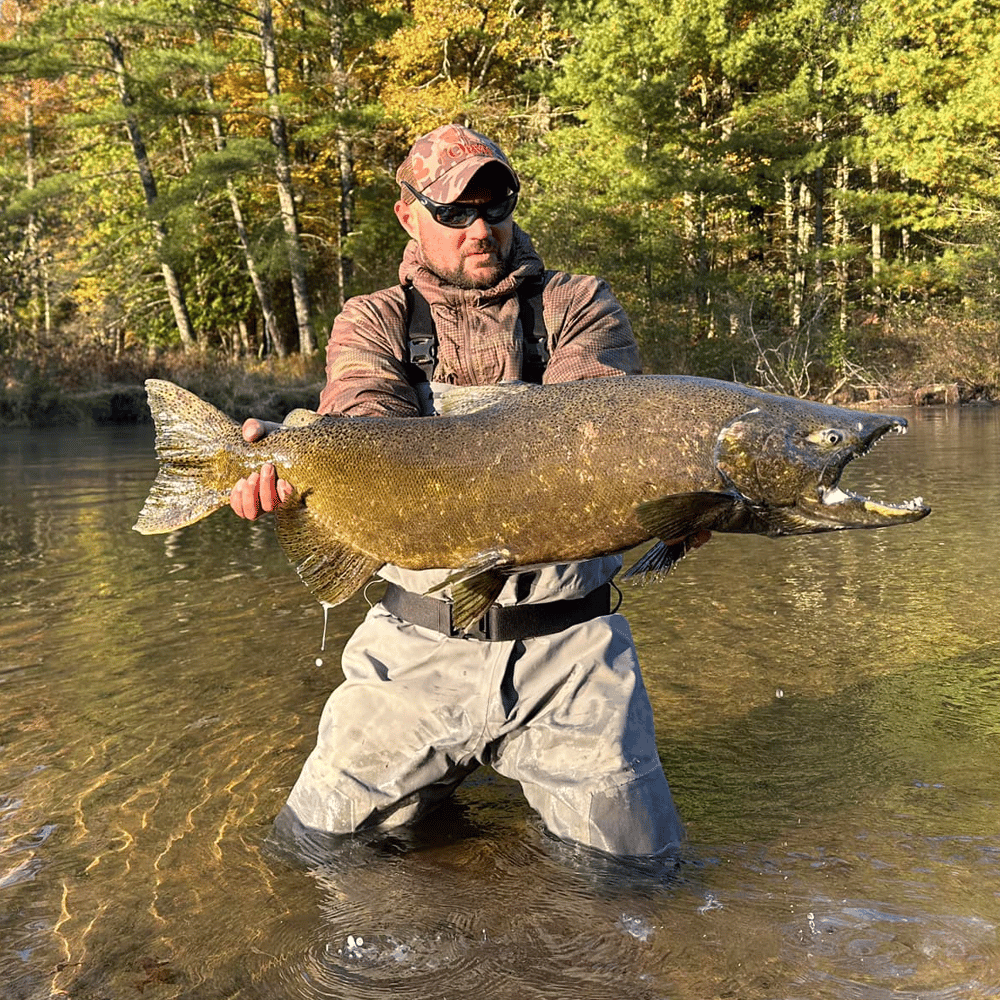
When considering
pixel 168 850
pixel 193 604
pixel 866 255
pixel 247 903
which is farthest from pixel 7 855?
pixel 866 255

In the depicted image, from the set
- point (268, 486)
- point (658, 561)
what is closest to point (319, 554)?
point (268, 486)

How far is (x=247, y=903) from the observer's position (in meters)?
3.81

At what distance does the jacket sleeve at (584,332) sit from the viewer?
13.1 ft

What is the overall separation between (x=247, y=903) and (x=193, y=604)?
450cm

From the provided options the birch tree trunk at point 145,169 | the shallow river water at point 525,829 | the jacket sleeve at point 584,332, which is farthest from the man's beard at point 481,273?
the birch tree trunk at point 145,169

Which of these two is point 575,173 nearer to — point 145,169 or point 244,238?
point 244,238

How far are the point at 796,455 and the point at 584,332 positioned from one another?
1.10m

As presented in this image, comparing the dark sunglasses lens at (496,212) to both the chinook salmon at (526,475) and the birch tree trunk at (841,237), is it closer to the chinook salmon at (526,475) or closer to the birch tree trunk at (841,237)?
the chinook salmon at (526,475)

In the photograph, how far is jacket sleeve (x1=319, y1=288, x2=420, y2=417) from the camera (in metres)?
3.97

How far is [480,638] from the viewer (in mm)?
3939

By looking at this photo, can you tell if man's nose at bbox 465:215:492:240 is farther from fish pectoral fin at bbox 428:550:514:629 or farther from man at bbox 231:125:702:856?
fish pectoral fin at bbox 428:550:514:629

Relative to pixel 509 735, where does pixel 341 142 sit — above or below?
above

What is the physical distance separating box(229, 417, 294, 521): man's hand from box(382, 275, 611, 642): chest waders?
0.69 meters

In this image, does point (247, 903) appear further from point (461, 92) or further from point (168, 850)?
point (461, 92)
